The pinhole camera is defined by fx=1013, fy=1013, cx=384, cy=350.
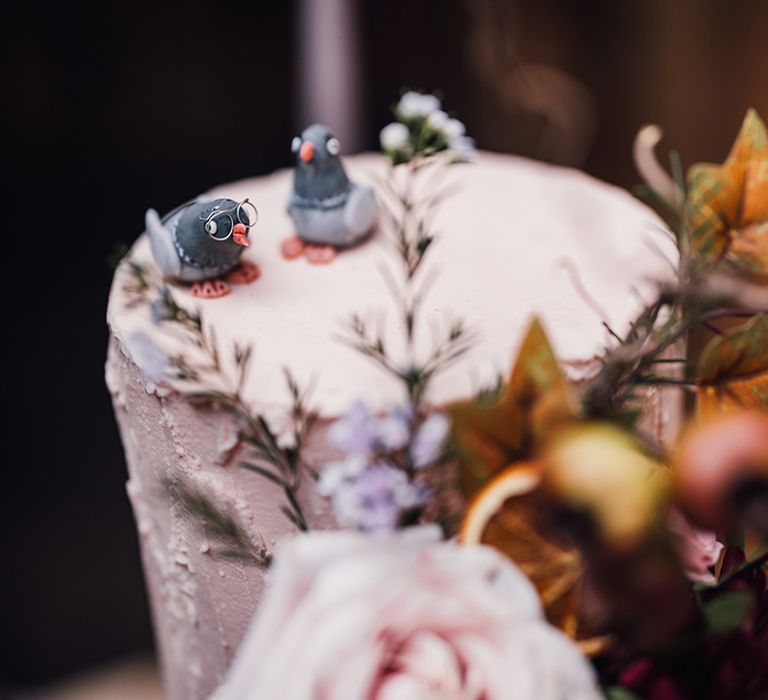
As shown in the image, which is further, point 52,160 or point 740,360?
point 52,160

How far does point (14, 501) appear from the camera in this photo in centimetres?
141

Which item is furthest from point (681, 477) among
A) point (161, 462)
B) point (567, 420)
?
point (161, 462)

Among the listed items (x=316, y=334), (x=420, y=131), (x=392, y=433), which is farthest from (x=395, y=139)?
(x=392, y=433)

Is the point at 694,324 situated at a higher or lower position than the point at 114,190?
higher

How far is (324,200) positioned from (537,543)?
1.00 ft

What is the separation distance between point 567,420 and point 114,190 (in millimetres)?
1150

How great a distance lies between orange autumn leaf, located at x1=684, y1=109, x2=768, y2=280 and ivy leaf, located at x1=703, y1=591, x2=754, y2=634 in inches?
7.9

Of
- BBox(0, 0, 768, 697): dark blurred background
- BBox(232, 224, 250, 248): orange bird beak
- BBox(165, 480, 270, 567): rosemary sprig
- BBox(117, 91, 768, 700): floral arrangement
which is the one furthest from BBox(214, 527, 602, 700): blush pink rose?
BBox(0, 0, 768, 697): dark blurred background

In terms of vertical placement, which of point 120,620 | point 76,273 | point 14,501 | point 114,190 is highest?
point 114,190

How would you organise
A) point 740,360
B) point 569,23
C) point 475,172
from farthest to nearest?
point 569,23
point 475,172
point 740,360

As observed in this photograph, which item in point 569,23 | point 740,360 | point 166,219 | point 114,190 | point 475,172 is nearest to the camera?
point 740,360

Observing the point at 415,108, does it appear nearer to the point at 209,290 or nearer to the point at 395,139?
the point at 395,139

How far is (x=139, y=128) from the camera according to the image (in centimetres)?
140

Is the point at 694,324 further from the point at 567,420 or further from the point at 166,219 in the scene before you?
the point at 166,219
